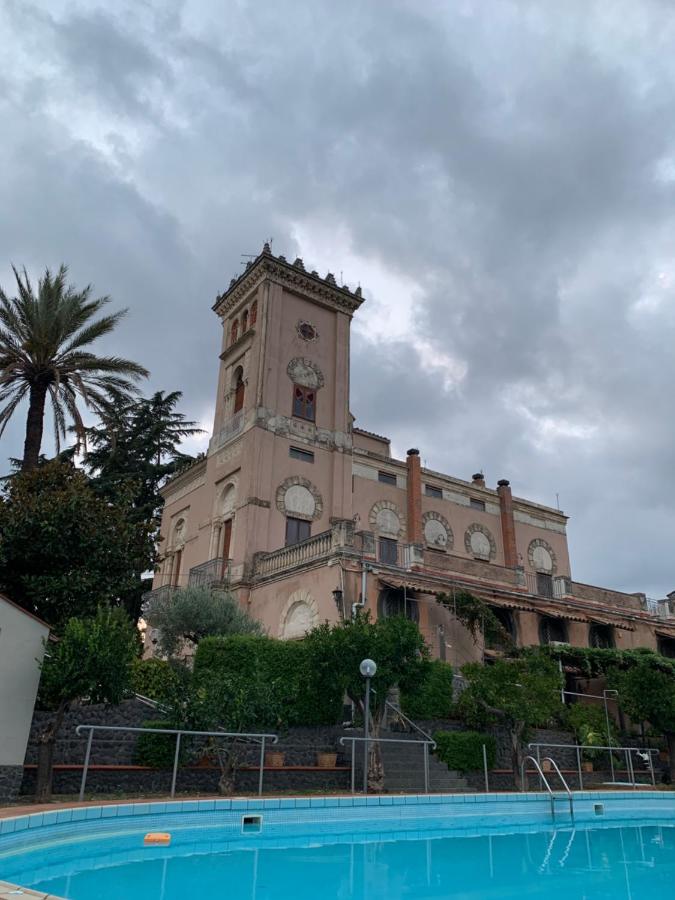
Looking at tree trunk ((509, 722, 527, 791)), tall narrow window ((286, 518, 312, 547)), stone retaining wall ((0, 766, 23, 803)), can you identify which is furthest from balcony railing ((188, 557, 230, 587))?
stone retaining wall ((0, 766, 23, 803))

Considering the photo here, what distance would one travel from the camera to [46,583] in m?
15.3

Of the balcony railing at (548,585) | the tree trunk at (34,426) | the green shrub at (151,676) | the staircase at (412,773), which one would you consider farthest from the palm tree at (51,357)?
the balcony railing at (548,585)

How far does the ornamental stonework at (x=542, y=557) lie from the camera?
36.0 m

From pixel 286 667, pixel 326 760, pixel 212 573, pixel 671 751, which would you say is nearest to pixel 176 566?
pixel 212 573

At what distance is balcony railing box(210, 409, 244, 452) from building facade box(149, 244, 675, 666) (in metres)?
0.09

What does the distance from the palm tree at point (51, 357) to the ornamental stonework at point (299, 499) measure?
952cm

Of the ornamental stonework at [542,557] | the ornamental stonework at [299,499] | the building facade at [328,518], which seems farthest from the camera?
the ornamental stonework at [542,557]

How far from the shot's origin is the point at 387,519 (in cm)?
3162

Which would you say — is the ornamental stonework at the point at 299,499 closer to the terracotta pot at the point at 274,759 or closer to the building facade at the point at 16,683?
the terracotta pot at the point at 274,759

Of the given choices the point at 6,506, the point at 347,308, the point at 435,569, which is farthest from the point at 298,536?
the point at 6,506

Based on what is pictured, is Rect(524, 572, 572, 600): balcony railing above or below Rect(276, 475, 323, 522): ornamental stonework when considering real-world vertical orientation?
below

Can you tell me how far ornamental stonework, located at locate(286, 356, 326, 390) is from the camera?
3144cm

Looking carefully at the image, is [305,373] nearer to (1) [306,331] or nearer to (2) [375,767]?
(1) [306,331]

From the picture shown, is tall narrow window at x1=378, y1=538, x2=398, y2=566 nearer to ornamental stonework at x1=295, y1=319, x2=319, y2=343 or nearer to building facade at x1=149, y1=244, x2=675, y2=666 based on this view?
building facade at x1=149, y1=244, x2=675, y2=666
